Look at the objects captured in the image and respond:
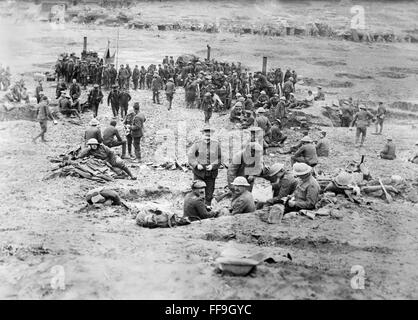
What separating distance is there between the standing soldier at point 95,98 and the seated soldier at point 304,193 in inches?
411

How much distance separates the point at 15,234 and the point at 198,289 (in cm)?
333

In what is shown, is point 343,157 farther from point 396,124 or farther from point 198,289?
point 198,289

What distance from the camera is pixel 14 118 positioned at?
16.6 meters

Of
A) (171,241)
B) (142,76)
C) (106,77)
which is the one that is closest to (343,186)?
(171,241)

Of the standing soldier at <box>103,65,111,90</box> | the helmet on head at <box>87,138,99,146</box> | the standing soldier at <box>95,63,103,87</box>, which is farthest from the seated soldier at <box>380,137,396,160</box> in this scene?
the standing soldier at <box>95,63,103,87</box>

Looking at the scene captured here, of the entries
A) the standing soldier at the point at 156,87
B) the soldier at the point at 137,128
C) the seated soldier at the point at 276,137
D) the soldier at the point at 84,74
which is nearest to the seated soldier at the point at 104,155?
the soldier at the point at 137,128

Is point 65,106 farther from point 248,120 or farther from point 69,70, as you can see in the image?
point 248,120

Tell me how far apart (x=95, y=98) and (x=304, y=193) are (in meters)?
10.8

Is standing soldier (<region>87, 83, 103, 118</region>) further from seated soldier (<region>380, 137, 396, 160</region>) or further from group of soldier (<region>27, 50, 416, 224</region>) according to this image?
seated soldier (<region>380, 137, 396, 160</region>)

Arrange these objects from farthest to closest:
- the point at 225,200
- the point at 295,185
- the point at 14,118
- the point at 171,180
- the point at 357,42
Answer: the point at 357,42, the point at 14,118, the point at 171,180, the point at 225,200, the point at 295,185

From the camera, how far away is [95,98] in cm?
1750

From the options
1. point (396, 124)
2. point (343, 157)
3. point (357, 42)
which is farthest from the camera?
point (357, 42)

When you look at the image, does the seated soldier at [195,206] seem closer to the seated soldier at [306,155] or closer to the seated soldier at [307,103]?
the seated soldier at [306,155]
